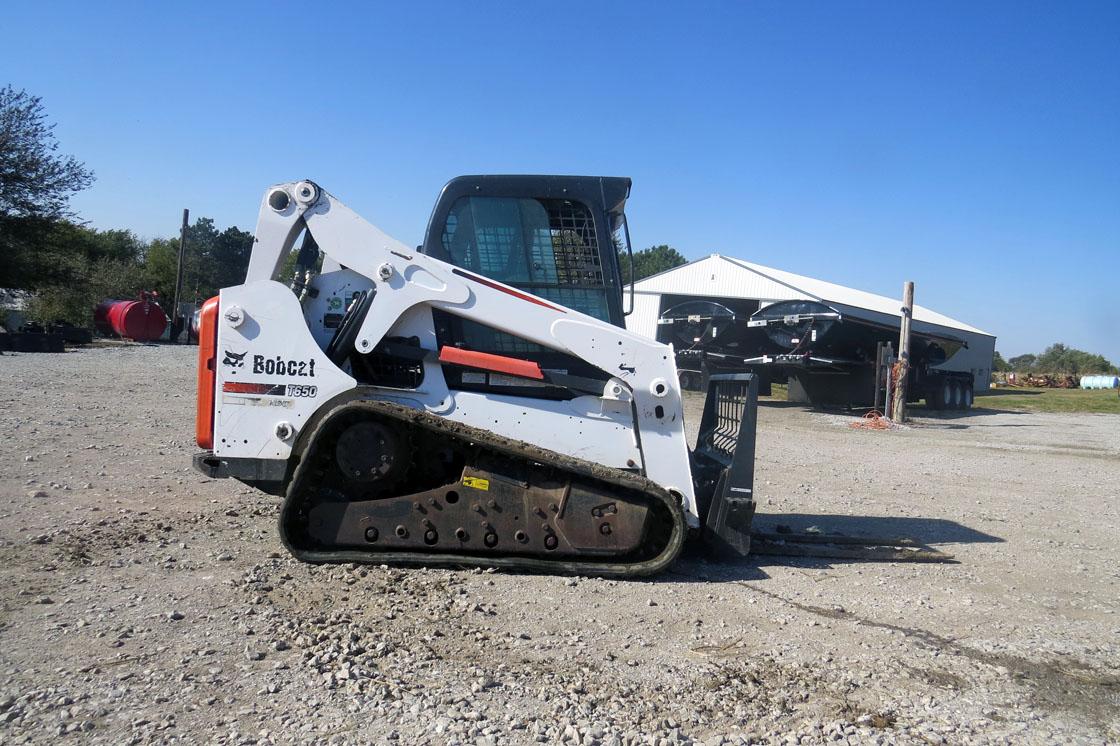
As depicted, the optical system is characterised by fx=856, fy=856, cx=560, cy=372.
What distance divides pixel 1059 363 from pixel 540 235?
315 feet

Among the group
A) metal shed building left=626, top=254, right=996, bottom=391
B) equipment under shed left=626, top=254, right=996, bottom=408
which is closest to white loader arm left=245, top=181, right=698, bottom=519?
equipment under shed left=626, top=254, right=996, bottom=408

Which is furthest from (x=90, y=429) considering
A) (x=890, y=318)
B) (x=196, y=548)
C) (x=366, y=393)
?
(x=890, y=318)

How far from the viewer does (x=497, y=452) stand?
207 inches

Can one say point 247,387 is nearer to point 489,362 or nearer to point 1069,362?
point 489,362

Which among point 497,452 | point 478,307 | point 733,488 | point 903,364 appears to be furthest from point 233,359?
point 903,364

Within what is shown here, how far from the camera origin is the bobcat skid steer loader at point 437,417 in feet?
17.1

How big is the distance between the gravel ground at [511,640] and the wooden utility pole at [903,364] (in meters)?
11.7

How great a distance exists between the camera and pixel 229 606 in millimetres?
4469

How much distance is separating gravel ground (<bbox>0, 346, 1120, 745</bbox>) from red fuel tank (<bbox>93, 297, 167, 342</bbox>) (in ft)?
92.8

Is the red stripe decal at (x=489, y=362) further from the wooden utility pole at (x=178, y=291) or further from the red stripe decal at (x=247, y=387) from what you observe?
the wooden utility pole at (x=178, y=291)

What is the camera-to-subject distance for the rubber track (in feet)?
16.8

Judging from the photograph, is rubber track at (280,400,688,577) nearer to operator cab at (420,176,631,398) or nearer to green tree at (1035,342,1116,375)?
operator cab at (420,176,631,398)

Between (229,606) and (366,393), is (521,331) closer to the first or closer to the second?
(366,393)

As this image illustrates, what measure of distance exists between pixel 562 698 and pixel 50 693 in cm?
201
